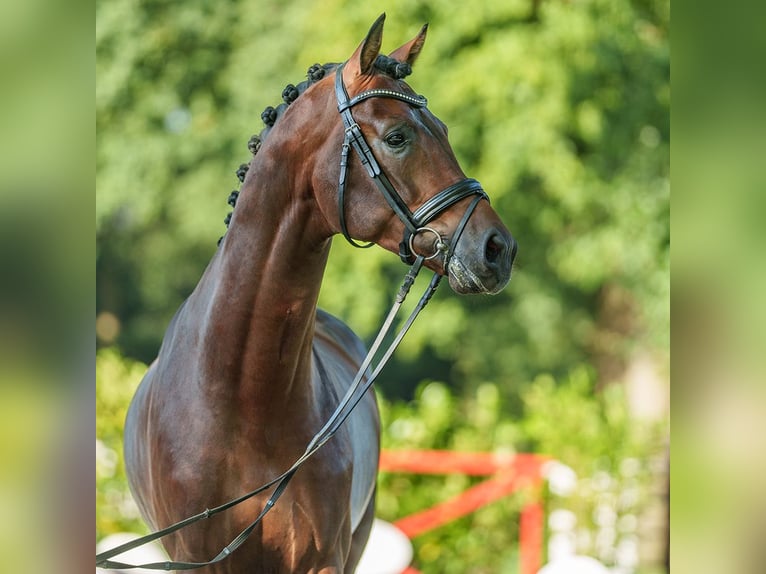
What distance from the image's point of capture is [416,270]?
240cm

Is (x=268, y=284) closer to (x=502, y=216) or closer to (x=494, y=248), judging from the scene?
(x=494, y=248)

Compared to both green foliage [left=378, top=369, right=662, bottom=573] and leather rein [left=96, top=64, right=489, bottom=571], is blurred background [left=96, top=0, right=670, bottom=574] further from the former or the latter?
leather rein [left=96, top=64, right=489, bottom=571]

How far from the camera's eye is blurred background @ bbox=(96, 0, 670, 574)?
23.2 ft

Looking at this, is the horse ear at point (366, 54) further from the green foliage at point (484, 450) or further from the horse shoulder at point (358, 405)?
the green foliage at point (484, 450)

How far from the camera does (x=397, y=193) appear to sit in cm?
241

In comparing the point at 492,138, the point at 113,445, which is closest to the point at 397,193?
the point at 113,445

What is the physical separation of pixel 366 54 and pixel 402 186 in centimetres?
34

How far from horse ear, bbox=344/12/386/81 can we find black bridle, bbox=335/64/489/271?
5 centimetres

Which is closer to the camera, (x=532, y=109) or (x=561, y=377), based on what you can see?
(x=532, y=109)

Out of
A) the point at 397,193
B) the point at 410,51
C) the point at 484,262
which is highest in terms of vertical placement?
the point at 410,51
